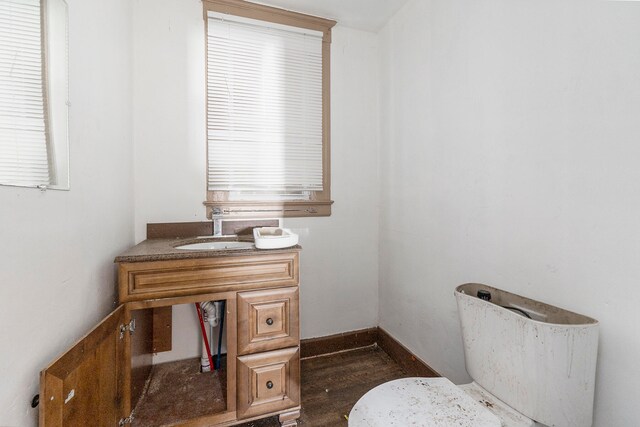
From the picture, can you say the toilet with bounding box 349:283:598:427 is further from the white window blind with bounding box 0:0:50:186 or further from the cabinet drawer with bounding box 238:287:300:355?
the white window blind with bounding box 0:0:50:186

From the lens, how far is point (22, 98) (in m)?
0.76

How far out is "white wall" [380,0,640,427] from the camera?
2.89ft

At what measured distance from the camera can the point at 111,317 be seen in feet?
3.51

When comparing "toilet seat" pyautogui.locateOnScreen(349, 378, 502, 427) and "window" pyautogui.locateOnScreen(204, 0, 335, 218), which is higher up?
"window" pyautogui.locateOnScreen(204, 0, 335, 218)

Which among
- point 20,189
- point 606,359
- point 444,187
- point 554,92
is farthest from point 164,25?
point 606,359

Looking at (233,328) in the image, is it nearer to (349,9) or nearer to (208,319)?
(208,319)

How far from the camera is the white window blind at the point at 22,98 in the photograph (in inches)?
27.5

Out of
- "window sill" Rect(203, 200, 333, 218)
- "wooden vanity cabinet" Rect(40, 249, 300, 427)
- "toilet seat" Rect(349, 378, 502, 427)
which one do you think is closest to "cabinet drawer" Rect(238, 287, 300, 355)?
"wooden vanity cabinet" Rect(40, 249, 300, 427)

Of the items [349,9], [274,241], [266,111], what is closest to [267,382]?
[274,241]

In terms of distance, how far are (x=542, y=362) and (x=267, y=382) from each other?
1.16 metres

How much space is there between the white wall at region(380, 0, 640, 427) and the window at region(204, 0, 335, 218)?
60cm

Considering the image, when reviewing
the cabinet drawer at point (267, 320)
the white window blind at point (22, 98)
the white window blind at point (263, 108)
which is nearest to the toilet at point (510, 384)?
the cabinet drawer at point (267, 320)

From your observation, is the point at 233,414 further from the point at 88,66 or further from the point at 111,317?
the point at 88,66

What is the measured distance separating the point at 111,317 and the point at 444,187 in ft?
5.61
